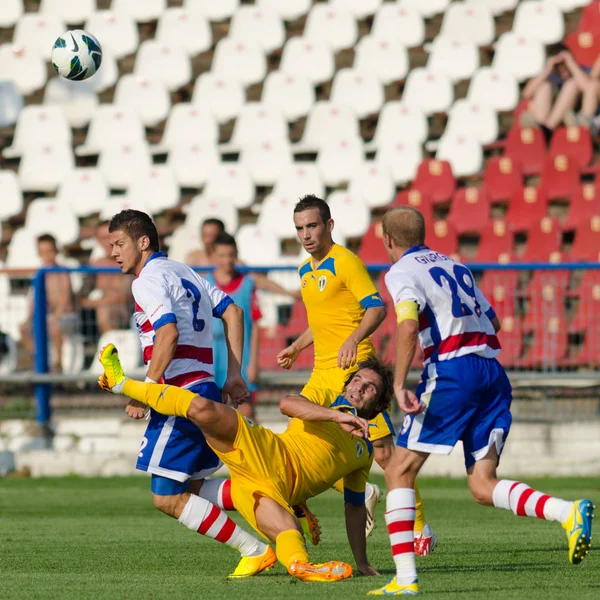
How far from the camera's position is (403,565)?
4953mm

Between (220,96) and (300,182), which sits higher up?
(220,96)

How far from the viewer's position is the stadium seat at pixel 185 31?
16172mm

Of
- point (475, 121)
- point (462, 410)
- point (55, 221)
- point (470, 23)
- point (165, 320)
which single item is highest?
point (470, 23)

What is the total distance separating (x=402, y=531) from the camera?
5.02 m

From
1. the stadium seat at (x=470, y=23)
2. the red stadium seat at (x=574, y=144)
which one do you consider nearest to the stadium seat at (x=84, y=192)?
the stadium seat at (x=470, y=23)

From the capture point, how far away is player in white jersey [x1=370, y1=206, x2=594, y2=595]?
16.6ft

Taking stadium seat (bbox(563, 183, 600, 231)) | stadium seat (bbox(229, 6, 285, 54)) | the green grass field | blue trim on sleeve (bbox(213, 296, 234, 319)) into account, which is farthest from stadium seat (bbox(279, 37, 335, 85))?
blue trim on sleeve (bbox(213, 296, 234, 319))

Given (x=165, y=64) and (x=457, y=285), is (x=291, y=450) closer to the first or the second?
(x=457, y=285)

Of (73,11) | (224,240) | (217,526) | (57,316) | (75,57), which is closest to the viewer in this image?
(217,526)

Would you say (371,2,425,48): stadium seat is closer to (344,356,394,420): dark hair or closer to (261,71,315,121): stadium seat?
(261,71,315,121): stadium seat

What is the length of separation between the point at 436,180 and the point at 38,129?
5.33m

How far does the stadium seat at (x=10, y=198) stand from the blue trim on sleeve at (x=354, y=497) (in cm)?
999

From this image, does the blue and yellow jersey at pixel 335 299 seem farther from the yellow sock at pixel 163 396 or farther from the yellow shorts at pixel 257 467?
the yellow sock at pixel 163 396

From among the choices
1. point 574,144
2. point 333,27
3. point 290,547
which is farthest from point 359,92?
point 290,547
